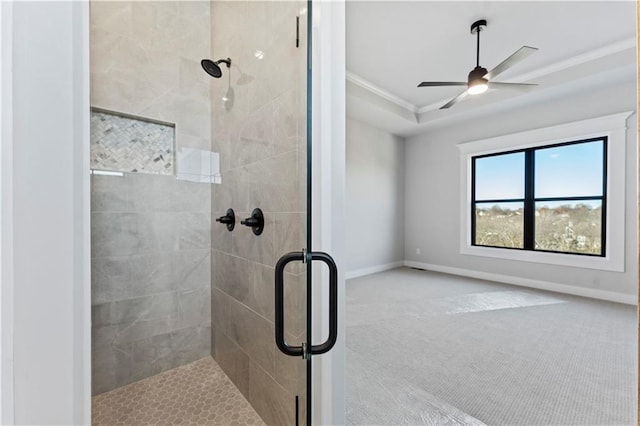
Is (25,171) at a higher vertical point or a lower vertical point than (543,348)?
higher

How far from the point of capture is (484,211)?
4.63 m

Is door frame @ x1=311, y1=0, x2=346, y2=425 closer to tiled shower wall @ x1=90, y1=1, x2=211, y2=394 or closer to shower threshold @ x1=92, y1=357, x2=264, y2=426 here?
shower threshold @ x1=92, y1=357, x2=264, y2=426

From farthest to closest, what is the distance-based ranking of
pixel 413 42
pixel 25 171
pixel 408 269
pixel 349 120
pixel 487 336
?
pixel 408 269 → pixel 349 120 → pixel 413 42 → pixel 487 336 → pixel 25 171

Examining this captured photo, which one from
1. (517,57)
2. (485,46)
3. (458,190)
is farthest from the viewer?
(458,190)

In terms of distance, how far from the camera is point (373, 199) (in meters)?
4.93

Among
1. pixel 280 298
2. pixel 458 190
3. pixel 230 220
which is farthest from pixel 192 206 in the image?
pixel 458 190

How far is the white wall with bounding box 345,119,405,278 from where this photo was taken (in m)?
4.54

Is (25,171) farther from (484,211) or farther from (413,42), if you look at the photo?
(484,211)

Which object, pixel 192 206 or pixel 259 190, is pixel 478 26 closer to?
pixel 259 190

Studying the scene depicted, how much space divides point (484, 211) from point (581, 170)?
1.32 meters

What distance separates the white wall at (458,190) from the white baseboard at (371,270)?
1.05 feet

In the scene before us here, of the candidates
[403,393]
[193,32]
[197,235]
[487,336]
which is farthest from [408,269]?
[193,32]

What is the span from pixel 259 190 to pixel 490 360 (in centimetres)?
207

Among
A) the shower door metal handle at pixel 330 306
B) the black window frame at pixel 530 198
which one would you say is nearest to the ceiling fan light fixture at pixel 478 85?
the black window frame at pixel 530 198
